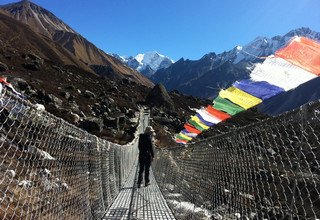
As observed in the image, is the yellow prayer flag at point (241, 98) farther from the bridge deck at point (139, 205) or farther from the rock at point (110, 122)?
the rock at point (110, 122)

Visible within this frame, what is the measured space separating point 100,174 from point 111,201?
5.20 feet

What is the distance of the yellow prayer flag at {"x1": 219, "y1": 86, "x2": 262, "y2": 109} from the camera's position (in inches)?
348

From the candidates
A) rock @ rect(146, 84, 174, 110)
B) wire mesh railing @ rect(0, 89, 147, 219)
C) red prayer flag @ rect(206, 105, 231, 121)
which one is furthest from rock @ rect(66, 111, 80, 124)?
rock @ rect(146, 84, 174, 110)

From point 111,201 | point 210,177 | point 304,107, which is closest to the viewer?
point 304,107

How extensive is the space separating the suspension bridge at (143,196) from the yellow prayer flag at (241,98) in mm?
1370

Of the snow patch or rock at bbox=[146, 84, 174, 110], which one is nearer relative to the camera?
the snow patch

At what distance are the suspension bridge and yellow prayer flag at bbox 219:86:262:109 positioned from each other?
4.49 feet

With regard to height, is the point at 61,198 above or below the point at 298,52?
below

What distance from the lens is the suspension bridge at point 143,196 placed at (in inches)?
150

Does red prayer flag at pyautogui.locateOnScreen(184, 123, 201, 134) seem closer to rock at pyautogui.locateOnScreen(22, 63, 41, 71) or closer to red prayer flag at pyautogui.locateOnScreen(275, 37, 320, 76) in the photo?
red prayer flag at pyautogui.locateOnScreen(275, 37, 320, 76)

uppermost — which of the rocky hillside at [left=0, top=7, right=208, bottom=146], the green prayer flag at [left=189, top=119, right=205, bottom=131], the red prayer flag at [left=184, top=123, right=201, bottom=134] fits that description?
the rocky hillside at [left=0, top=7, right=208, bottom=146]

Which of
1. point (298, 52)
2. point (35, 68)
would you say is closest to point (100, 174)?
point (298, 52)

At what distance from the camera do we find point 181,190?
9.92m

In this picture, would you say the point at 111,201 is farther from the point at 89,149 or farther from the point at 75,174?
the point at 75,174
